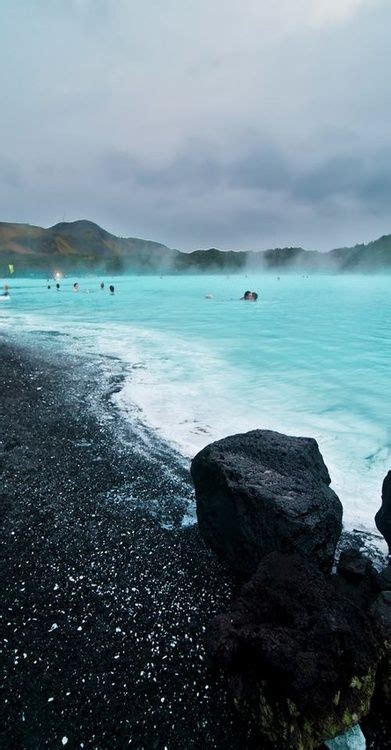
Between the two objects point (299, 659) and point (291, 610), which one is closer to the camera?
point (299, 659)

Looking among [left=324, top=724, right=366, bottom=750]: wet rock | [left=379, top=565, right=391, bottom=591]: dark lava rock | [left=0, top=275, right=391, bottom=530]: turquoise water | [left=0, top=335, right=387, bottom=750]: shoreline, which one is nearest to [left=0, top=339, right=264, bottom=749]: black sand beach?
[left=0, top=335, right=387, bottom=750]: shoreline

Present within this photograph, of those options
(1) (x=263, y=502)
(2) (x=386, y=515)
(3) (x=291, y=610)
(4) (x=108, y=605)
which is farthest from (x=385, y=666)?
(4) (x=108, y=605)

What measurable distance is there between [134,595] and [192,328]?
22492 millimetres

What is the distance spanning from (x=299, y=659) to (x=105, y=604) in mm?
1888

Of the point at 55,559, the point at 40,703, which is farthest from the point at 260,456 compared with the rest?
Answer: the point at 40,703

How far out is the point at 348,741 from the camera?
2117 mm

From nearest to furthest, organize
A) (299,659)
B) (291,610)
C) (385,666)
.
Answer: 1. (299,659)
2. (385,666)
3. (291,610)

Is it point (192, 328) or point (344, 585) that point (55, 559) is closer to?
point (344, 585)

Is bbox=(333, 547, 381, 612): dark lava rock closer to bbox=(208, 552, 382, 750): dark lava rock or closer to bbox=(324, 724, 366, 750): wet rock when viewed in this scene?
bbox=(208, 552, 382, 750): dark lava rock

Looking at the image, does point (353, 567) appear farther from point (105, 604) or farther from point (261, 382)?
point (261, 382)

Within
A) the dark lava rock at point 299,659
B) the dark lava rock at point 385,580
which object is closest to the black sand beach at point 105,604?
the dark lava rock at point 299,659

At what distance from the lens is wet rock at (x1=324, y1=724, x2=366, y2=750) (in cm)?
211

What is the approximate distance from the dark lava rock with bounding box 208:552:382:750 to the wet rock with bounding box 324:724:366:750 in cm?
4

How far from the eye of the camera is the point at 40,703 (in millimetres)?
2535
